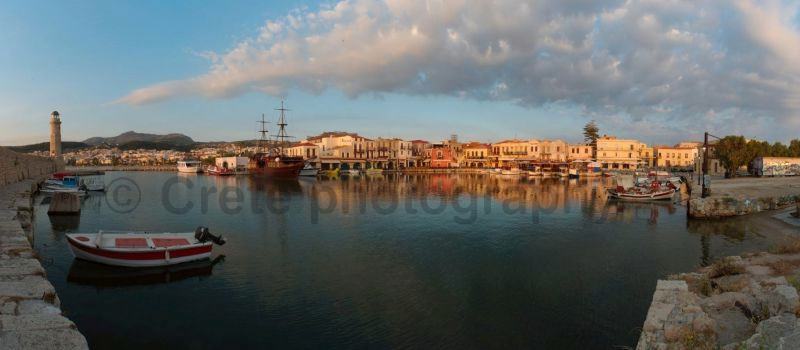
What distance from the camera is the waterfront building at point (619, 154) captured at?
90750 mm

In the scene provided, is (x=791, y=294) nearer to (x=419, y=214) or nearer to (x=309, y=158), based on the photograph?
(x=419, y=214)

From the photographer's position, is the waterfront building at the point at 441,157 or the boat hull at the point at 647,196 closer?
the boat hull at the point at 647,196

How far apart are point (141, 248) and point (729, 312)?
15127mm

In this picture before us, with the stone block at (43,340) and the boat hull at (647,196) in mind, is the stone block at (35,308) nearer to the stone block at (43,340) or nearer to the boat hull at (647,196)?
the stone block at (43,340)

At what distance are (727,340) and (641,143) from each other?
100 meters

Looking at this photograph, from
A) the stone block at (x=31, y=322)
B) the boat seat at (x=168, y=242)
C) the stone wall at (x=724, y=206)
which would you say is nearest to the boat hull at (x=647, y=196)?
the stone wall at (x=724, y=206)

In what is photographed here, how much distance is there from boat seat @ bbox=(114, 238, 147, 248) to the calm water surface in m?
0.96

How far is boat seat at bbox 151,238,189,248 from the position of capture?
580 inches

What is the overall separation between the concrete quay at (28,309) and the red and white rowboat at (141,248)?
9.48 ft

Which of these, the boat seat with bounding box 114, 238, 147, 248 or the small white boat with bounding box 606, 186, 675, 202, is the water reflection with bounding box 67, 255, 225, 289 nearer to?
the boat seat with bounding box 114, 238, 147, 248

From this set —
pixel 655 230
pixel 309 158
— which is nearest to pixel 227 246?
pixel 655 230

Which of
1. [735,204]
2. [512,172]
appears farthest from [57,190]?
[512,172]

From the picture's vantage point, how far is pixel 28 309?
639 centimetres

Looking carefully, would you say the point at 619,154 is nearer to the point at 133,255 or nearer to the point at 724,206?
the point at 724,206
